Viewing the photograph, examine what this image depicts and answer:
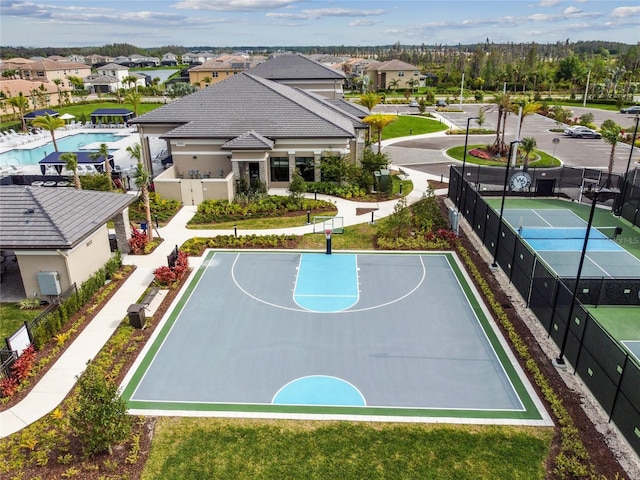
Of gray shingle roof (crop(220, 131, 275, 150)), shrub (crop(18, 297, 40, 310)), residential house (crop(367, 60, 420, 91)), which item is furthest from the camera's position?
residential house (crop(367, 60, 420, 91))

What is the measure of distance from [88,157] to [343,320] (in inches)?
1124

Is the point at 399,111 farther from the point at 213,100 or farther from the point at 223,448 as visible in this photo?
the point at 223,448

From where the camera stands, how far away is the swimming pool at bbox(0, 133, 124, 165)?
48.5 meters

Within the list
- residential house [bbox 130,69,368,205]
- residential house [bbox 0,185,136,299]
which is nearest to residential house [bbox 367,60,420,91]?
residential house [bbox 130,69,368,205]

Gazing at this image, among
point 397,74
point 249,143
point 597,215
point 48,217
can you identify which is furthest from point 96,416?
point 397,74

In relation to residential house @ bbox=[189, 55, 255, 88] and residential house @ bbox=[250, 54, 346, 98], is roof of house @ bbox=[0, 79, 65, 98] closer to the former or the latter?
residential house @ bbox=[189, 55, 255, 88]

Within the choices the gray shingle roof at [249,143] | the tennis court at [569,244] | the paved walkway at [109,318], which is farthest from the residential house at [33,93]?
the tennis court at [569,244]

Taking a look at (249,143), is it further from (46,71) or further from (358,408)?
(46,71)

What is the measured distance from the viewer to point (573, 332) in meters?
15.3

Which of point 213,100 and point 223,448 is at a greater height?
point 213,100

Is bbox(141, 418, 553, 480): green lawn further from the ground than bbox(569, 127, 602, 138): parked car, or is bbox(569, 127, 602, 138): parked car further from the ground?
bbox(569, 127, 602, 138): parked car

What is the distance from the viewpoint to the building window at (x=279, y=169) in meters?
34.9

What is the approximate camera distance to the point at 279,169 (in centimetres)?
3528

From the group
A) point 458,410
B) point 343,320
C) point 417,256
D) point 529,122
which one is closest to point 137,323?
point 343,320
